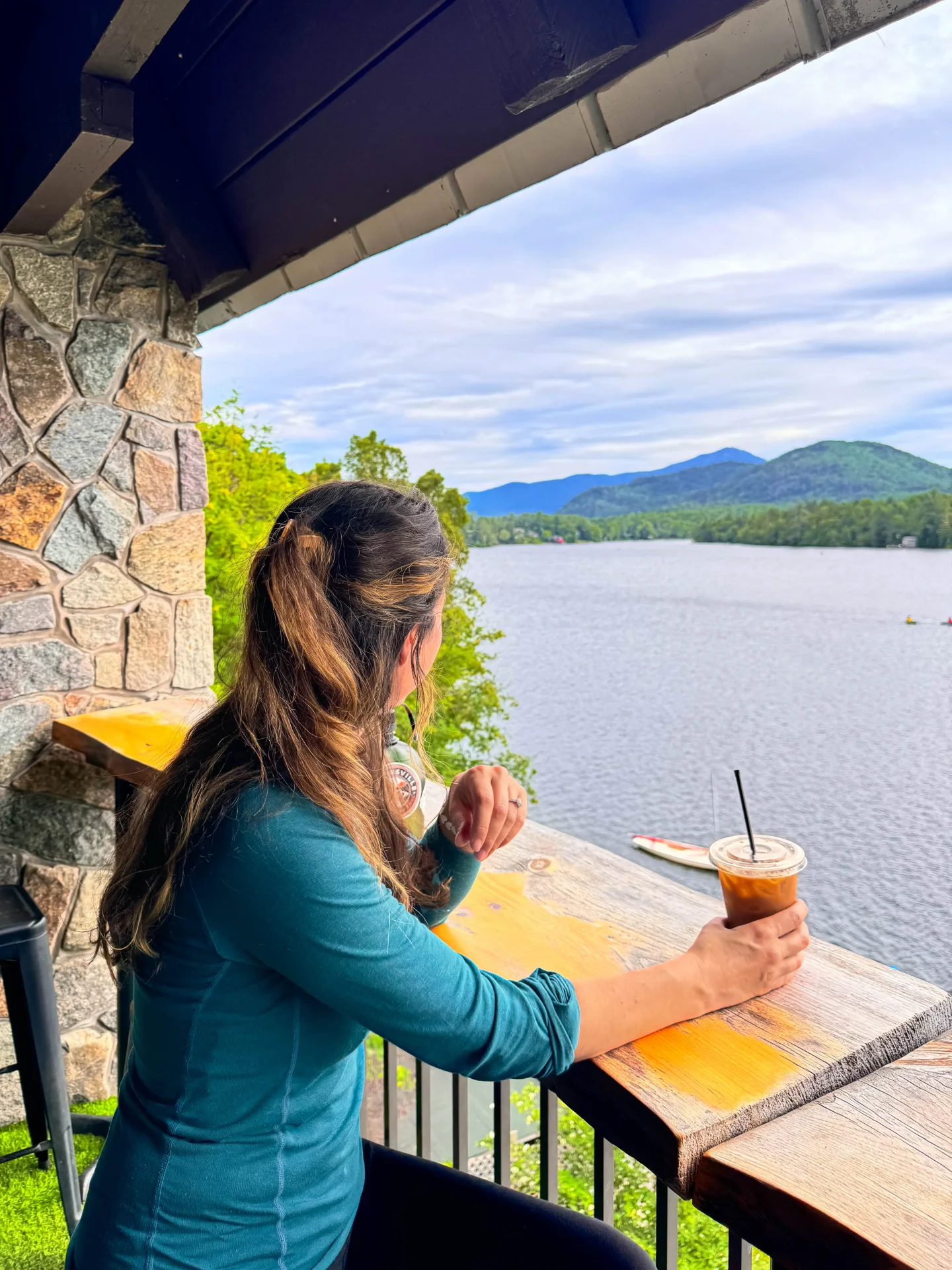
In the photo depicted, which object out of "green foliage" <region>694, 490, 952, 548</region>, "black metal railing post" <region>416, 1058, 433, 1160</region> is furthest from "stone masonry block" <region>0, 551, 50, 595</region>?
"green foliage" <region>694, 490, 952, 548</region>

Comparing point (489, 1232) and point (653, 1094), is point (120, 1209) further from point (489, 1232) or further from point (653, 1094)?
point (653, 1094)

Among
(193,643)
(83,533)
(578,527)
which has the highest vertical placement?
(578,527)

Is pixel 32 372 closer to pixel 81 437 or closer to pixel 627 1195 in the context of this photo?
pixel 81 437

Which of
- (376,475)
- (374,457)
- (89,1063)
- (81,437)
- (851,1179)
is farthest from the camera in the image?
(374,457)

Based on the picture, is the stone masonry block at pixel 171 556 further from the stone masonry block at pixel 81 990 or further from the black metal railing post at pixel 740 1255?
the black metal railing post at pixel 740 1255

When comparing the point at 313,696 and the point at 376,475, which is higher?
the point at 376,475

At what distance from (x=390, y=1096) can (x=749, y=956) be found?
79 cm

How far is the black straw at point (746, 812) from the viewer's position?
0.88m

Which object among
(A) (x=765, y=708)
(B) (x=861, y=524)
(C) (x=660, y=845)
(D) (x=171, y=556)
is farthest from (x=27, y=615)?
(A) (x=765, y=708)

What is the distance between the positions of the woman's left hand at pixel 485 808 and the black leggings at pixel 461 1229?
1.18ft

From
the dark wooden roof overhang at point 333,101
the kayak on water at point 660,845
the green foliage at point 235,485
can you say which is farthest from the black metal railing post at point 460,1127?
the green foliage at point 235,485

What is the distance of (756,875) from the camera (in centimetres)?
85

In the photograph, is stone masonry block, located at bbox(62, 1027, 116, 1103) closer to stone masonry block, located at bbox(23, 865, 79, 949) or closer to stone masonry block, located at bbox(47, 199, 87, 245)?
stone masonry block, located at bbox(23, 865, 79, 949)

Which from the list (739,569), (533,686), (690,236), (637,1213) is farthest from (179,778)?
(690,236)
